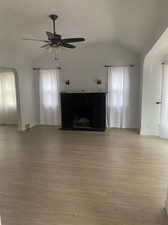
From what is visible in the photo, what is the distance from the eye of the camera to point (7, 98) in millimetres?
7105

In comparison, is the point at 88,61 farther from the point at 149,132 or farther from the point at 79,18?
the point at 149,132

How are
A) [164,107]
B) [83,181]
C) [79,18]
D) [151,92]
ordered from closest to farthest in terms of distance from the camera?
[83,181], [79,18], [164,107], [151,92]

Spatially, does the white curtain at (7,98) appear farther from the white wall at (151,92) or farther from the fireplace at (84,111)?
the white wall at (151,92)

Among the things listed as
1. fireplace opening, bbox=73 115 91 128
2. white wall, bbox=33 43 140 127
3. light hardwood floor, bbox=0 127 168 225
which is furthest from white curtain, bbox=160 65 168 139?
fireplace opening, bbox=73 115 91 128

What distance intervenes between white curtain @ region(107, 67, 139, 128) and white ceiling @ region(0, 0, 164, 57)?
145 centimetres

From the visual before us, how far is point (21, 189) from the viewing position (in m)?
2.68

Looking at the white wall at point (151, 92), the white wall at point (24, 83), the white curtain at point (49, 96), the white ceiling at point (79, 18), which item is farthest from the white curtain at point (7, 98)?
the white wall at point (151, 92)

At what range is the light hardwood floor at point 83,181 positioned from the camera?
2129mm

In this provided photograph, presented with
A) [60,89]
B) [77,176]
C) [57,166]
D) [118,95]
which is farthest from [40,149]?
[118,95]

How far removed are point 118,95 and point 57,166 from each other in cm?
363

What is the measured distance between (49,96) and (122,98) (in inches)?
107

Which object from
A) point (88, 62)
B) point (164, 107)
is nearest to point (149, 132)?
point (164, 107)

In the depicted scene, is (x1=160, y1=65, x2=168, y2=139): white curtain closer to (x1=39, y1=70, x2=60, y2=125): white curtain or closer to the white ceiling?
the white ceiling

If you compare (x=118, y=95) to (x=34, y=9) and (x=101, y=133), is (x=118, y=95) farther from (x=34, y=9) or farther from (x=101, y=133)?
(x=34, y=9)
